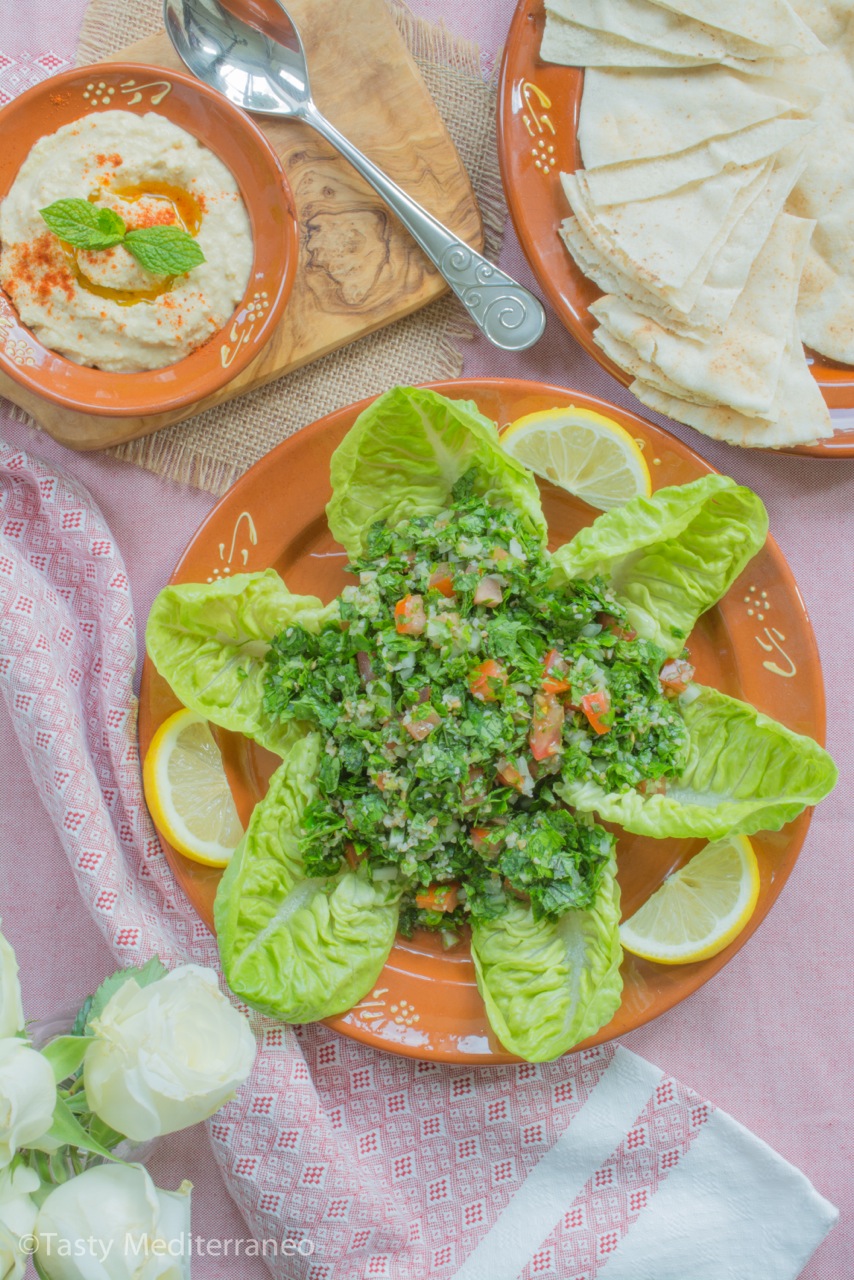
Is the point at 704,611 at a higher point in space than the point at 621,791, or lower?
higher

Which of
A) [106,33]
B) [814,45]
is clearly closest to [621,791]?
[814,45]

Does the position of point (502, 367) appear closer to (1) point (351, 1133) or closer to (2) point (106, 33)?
(2) point (106, 33)

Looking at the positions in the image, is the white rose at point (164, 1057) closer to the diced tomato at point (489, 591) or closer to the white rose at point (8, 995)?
the white rose at point (8, 995)

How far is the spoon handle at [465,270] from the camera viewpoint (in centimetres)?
288

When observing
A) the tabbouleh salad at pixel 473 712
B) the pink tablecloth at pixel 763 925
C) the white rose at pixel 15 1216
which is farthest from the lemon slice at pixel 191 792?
the white rose at pixel 15 1216

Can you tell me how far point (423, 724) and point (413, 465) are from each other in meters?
0.71

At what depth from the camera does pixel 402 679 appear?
2609 millimetres

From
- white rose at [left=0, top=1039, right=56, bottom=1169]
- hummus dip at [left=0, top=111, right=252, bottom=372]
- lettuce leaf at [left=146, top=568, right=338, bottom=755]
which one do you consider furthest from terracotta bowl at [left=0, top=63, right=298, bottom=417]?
white rose at [left=0, top=1039, right=56, bottom=1169]

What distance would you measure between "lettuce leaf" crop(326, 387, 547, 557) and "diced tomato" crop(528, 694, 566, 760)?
451mm

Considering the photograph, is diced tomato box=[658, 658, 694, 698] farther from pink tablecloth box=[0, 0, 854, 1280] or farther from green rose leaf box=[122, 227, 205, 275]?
green rose leaf box=[122, 227, 205, 275]

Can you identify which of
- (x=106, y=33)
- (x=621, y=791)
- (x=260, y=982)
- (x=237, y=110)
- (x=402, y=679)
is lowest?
(x=260, y=982)

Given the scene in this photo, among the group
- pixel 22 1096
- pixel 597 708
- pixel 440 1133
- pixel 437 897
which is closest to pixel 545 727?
pixel 597 708

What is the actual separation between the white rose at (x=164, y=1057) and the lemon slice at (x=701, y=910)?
1.19 meters

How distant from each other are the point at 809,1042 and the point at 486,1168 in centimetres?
107
